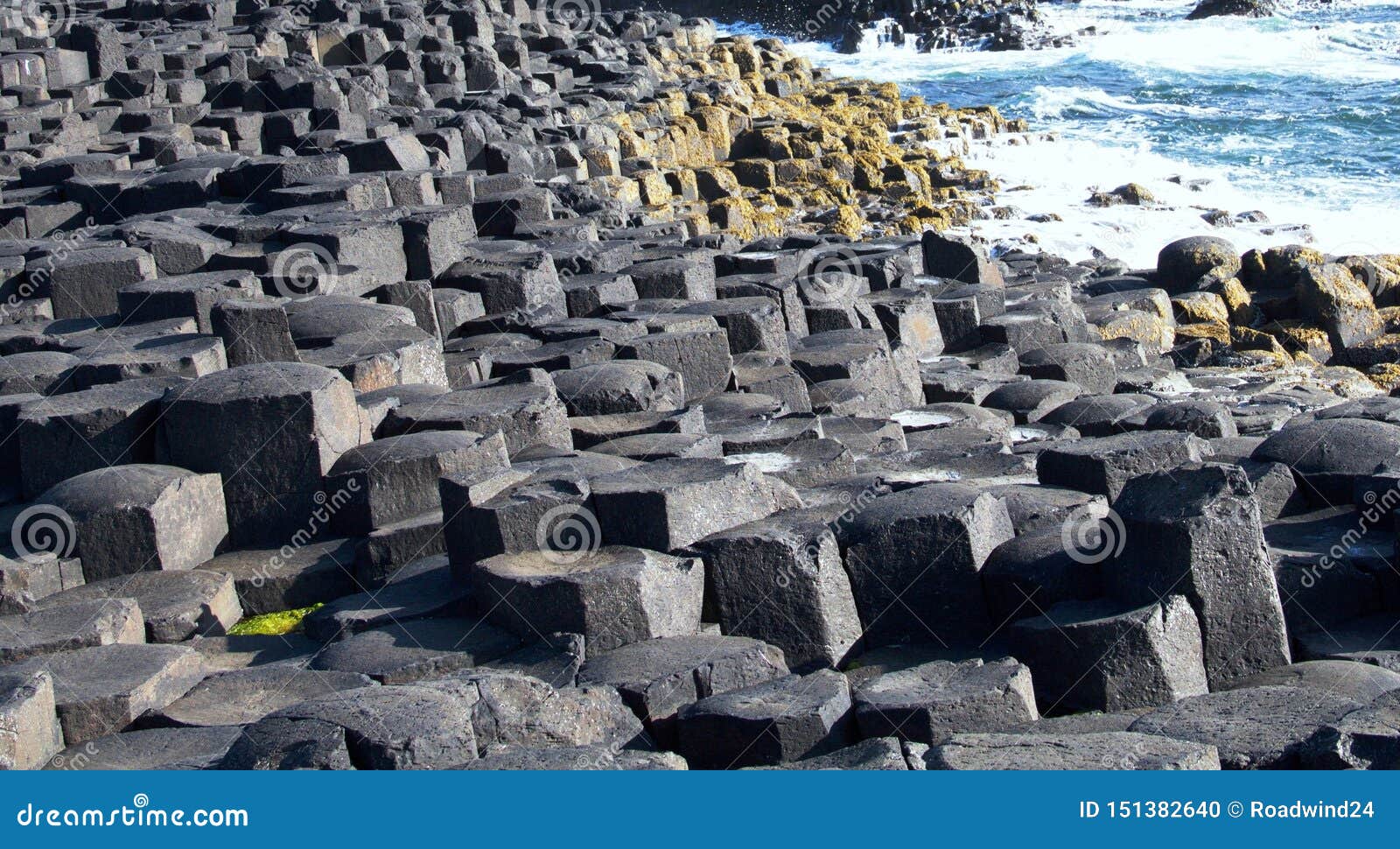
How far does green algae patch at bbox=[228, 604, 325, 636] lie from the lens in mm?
7219

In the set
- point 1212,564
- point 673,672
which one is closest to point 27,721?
point 673,672

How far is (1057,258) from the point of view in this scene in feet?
60.2

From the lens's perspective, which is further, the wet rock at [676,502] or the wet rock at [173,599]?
the wet rock at [173,599]

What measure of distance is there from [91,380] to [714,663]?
463 centimetres

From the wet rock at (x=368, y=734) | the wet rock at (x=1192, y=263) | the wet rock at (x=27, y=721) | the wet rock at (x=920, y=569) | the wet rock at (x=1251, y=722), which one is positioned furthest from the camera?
the wet rock at (x=1192, y=263)

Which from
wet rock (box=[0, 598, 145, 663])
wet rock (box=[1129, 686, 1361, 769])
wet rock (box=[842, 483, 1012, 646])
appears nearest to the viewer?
wet rock (box=[1129, 686, 1361, 769])

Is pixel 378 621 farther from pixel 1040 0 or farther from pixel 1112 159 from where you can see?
pixel 1040 0

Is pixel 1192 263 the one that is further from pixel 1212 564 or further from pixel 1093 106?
pixel 1093 106

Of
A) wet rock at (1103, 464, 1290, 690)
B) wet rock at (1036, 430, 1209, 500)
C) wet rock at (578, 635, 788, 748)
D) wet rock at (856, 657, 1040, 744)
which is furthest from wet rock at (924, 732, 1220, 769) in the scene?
wet rock at (1036, 430, 1209, 500)

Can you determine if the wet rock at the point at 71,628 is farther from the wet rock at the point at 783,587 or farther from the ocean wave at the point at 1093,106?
the ocean wave at the point at 1093,106

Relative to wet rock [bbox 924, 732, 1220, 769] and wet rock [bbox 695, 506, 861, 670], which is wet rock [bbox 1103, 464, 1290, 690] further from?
wet rock [bbox 924, 732, 1220, 769]

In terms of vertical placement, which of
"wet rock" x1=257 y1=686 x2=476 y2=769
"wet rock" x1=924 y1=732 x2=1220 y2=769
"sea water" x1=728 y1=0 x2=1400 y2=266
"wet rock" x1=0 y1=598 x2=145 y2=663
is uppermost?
"wet rock" x1=257 y1=686 x2=476 y2=769

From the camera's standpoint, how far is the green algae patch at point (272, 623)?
7219 millimetres

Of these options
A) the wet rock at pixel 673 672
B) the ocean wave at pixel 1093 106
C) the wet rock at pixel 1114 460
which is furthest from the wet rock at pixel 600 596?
the ocean wave at pixel 1093 106
